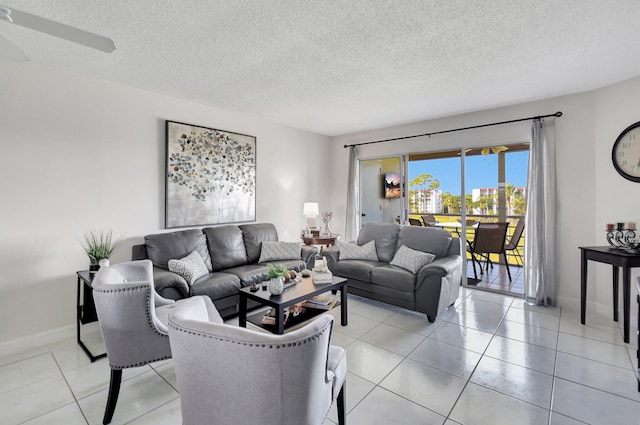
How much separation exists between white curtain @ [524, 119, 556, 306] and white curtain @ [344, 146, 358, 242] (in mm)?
2763

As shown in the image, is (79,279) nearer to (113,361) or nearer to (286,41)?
(113,361)

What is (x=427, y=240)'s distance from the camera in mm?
3820

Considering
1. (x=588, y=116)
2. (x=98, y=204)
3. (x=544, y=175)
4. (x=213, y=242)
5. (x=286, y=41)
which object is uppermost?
(x=286, y=41)

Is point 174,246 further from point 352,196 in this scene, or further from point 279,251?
point 352,196

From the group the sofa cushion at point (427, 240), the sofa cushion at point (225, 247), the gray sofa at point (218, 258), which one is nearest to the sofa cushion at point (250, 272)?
the gray sofa at point (218, 258)

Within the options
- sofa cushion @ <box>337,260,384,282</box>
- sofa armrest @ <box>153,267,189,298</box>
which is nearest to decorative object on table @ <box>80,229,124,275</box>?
sofa armrest @ <box>153,267,189,298</box>

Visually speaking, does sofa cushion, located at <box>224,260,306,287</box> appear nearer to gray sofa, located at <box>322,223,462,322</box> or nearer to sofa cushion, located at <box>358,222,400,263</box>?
gray sofa, located at <box>322,223,462,322</box>

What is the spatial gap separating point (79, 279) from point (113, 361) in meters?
1.45

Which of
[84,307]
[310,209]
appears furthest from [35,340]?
[310,209]

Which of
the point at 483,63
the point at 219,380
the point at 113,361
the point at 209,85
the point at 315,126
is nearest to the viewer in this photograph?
the point at 219,380

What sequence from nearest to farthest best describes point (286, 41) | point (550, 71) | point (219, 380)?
point (219, 380), point (286, 41), point (550, 71)

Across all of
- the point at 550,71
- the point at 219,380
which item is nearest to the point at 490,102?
the point at 550,71

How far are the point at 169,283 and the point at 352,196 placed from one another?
368cm

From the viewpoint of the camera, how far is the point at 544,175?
3693 mm
